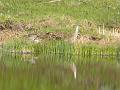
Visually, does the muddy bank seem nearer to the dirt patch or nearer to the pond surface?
the dirt patch

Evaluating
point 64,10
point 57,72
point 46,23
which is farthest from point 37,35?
point 57,72

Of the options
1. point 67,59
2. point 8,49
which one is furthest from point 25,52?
point 67,59

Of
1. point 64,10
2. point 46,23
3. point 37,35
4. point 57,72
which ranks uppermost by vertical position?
point 64,10

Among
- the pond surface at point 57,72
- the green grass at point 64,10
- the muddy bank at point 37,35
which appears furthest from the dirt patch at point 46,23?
the pond surface at point 57,72

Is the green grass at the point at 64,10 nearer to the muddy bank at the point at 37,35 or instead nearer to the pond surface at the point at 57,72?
the muddy bank at the point at 37,35

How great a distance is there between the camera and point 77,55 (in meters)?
45.9

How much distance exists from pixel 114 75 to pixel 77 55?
11564 millimetres

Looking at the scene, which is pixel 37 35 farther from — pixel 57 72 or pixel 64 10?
pixel 57 72

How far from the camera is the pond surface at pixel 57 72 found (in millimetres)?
29536

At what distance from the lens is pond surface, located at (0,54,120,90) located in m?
29.5

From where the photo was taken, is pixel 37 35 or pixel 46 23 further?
pixel 46 23

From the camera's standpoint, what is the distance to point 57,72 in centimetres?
3441

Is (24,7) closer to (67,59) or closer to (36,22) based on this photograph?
(36,22)

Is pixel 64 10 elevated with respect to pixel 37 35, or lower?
elevated
